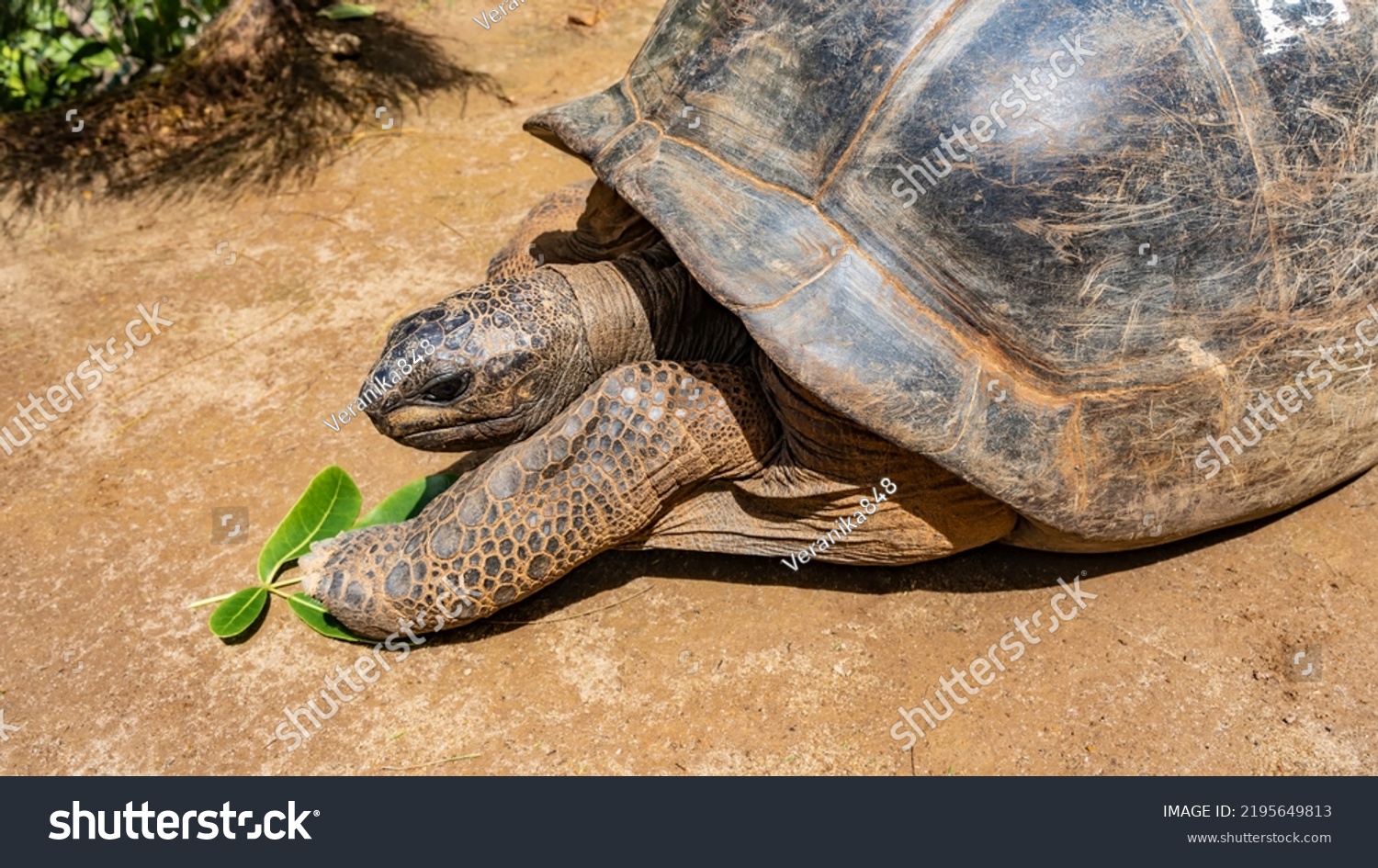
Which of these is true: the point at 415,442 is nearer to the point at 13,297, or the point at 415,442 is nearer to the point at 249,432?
the point at 249,432

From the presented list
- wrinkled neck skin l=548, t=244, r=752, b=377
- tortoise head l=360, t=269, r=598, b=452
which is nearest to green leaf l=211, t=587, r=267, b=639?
tortoise head l=360, t=269, r=598, b=452

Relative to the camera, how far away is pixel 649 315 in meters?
3.47

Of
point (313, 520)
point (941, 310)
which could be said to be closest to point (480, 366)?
point (313, 520)

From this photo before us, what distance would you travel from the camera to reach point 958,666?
10.5 ft

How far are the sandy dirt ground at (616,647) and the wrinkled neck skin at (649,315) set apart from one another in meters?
0.75

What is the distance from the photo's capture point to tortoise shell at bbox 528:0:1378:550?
8.97 ft

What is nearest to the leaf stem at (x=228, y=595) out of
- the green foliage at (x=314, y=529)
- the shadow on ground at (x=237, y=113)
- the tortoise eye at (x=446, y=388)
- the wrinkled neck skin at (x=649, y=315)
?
the green foliage at (x=314, y=529)

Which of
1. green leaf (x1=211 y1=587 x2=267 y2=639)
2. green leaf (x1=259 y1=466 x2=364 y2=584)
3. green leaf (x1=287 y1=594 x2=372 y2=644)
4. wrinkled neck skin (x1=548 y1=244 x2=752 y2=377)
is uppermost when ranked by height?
wrinkled neck skin (x1=548 y1=244 x2=752 y2=377)

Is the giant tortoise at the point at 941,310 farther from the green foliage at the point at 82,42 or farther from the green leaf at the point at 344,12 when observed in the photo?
the green foliage at the point at 82,42

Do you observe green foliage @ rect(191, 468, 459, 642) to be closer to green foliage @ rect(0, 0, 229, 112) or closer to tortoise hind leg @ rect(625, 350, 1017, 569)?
tortoise hind leg @ rect(625, 350, 1017, 569)

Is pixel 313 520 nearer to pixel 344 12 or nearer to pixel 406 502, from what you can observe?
pixel 406 502

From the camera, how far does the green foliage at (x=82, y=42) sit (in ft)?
20.7

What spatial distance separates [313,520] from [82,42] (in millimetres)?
4739

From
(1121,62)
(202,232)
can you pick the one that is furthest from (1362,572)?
(202,232)
